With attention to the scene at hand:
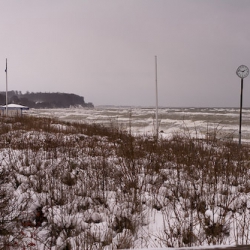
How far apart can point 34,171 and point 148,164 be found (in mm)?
2629

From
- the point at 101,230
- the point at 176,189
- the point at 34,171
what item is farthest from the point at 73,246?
the point at 34,171

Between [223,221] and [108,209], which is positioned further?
[108,209]

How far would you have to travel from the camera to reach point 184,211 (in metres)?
3.28

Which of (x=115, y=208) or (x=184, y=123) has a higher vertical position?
(x=184, y=123)

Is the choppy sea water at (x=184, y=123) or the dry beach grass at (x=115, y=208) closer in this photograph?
the dry beach grass at (x=115, y=208)

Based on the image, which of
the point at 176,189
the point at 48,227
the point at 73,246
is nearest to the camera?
the point at 73,246

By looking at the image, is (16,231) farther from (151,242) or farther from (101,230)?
(151,242)

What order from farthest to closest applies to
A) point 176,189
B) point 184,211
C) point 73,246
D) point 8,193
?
point 176,189
point 8,193
point 184,211
point 73,246

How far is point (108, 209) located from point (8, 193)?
166 cm

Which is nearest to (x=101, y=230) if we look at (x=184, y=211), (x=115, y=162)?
(x=184, y=211)

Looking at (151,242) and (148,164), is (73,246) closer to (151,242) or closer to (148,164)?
(151,242)

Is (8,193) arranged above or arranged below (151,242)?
above

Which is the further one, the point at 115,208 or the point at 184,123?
the point at 184,123

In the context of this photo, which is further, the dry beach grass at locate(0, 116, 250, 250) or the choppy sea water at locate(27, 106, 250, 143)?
the choppy sea water at locate(27, 106, 250, 143)
